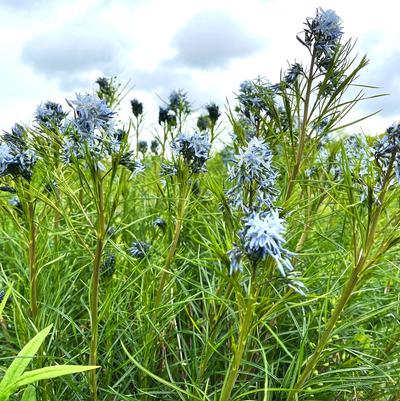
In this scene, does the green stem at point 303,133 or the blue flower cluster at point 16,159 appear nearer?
the blue flower cluster at point 16,159

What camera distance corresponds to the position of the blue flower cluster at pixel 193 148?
1.66 m

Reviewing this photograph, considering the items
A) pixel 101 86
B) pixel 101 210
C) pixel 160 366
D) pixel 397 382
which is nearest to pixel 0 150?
pixel 101 210

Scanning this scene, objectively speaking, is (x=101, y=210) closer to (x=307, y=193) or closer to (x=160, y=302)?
(x=160, y=302)

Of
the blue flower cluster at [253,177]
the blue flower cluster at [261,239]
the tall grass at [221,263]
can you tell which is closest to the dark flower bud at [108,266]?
the tall grass at [221,263]

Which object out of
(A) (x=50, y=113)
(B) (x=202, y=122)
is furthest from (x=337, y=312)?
(B) (x=202, y=122)

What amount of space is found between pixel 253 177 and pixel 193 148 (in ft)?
1.60

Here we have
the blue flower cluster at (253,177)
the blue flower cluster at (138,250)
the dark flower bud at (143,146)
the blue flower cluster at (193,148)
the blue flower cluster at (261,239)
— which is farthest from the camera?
the dark flower bud at (143,146)

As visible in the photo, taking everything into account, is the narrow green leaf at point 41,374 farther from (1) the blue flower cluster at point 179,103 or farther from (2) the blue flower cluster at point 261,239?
(1) the blue flower cluster at point 179,103

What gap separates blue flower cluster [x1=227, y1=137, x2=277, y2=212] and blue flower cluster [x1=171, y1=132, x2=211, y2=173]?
1.35 feet

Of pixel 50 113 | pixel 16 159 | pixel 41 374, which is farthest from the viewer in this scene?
pixel 50 113

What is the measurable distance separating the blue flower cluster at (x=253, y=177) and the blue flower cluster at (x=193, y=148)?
0.41 meters

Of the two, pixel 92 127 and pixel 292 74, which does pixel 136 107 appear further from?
pixel 92 127

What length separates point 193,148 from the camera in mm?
1663

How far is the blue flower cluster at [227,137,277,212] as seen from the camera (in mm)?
1212
